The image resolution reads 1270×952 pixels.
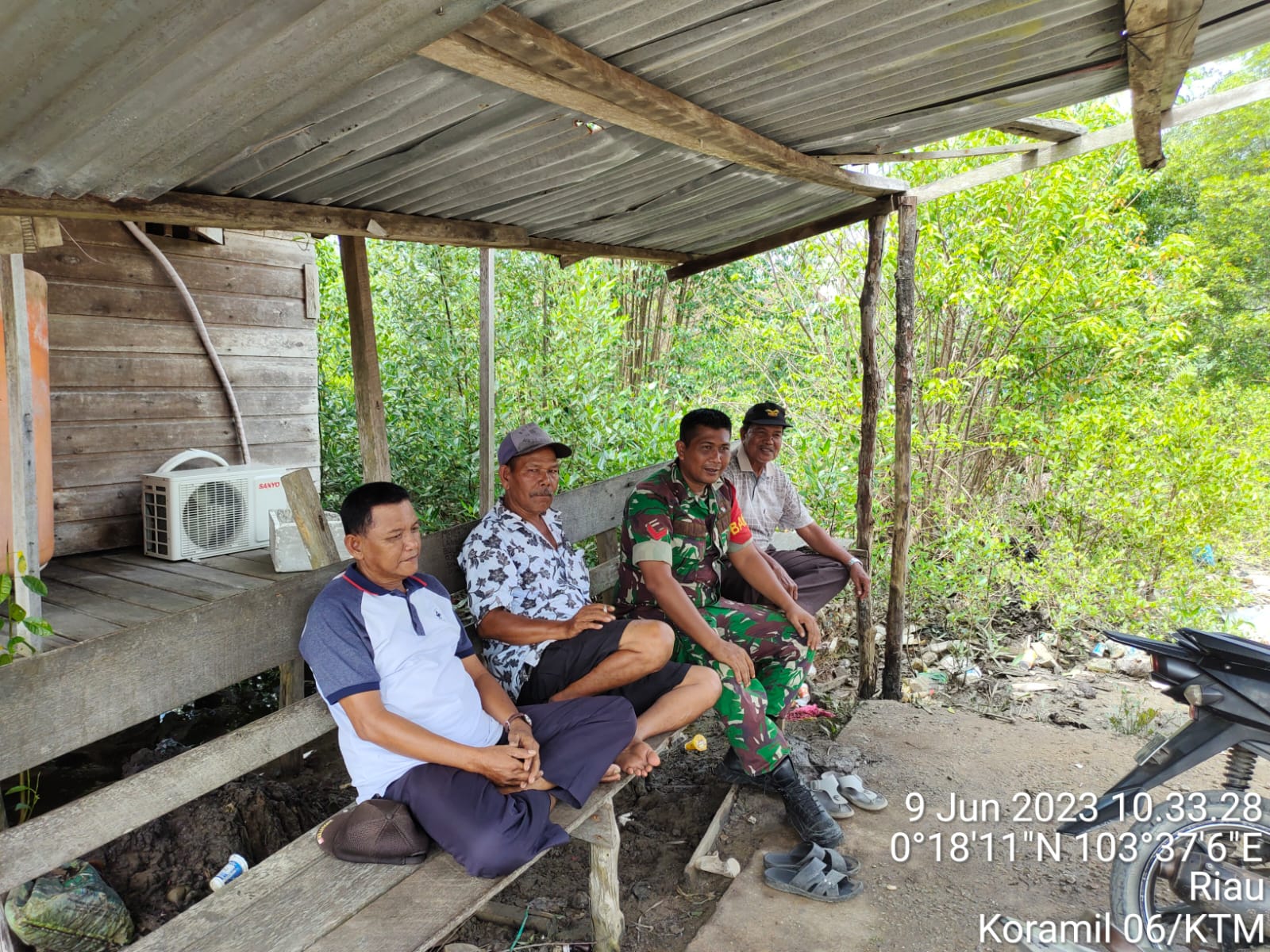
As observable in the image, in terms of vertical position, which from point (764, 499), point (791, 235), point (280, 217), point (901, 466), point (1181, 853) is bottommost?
point (1181, 853)

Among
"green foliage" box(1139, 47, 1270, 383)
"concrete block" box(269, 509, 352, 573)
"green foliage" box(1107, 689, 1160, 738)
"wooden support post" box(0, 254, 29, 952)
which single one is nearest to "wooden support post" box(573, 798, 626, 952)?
"wooden support post" box(0, 254, 29, 952)

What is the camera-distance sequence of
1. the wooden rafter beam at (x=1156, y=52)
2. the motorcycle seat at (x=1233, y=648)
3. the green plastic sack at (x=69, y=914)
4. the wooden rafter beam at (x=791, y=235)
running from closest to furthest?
the wooden rafter beam at (x=1156, y=52)
the motorcycle seat at (x=1233, y=648)
the green plastic sack at (x=69, y=914)
the wooden rafter beam at (x=791, y=235)

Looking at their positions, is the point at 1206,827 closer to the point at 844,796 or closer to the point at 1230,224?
the point at 844,796

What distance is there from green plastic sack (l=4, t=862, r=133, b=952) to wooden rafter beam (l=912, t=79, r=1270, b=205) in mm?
4661

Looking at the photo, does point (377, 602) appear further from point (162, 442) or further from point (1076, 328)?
point (1076, 328)

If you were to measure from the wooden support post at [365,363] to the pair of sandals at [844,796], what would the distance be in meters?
2.39

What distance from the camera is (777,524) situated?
15.0 feet

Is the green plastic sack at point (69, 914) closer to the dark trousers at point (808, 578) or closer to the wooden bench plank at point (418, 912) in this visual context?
the wooden bench plank at point (418, 912)

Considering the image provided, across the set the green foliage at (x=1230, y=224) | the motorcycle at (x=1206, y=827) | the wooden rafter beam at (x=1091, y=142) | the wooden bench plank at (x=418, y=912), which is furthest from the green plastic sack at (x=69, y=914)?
→ the green foliage at (x=1230, y=224)

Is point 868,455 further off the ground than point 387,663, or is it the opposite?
point 868,455

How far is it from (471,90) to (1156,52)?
6.39ft

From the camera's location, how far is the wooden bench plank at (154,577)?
156 inches

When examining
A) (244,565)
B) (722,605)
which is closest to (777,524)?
(722,605)

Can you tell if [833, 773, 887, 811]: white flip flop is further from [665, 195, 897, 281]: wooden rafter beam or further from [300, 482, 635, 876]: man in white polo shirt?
[665, 195, 897, 281]: wooden rafter beam
